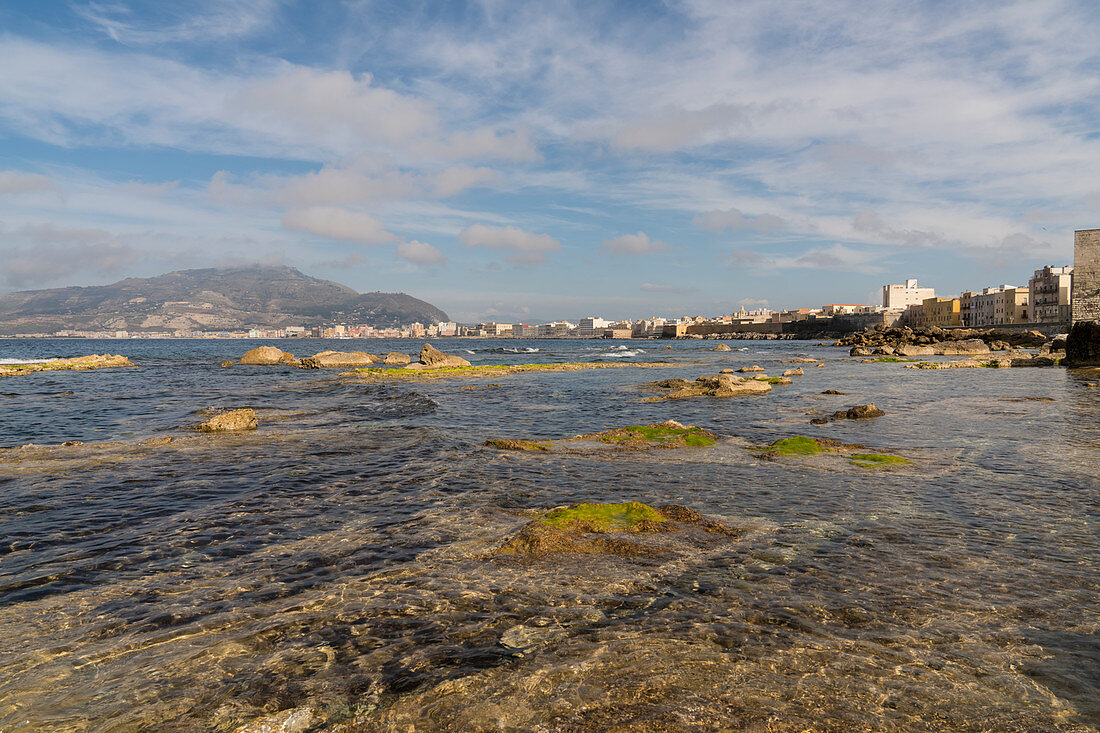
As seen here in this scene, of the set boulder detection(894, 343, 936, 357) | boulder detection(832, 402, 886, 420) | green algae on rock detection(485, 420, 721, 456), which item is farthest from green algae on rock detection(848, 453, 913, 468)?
boulder detection(894, 343, 936, 357)

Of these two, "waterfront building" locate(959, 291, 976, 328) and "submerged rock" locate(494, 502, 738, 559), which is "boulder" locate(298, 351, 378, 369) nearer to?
"submerged rock" locate(494, 502, 738, 559)

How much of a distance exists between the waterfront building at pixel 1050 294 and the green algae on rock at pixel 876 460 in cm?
14363

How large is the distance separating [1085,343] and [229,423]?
5509 cm

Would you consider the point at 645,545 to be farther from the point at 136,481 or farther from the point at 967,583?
the point at 136,481

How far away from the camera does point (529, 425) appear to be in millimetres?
20625

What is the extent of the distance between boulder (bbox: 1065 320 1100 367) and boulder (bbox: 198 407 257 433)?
2120 inches

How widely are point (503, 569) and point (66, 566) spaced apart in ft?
19.2

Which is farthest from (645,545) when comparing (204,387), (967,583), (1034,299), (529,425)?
(1034,299)

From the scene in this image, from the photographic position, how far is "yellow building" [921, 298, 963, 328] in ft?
536

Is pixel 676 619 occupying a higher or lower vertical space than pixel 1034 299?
lower

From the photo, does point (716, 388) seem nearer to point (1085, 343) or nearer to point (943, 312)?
point (1085, 343)

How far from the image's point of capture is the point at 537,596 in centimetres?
625

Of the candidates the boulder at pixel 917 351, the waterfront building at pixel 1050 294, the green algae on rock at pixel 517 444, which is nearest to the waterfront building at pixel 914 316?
the waterfront building at pixel 1050 294

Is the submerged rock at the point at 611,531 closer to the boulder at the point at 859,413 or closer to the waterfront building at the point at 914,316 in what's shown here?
the boulder at the point at 859,413
